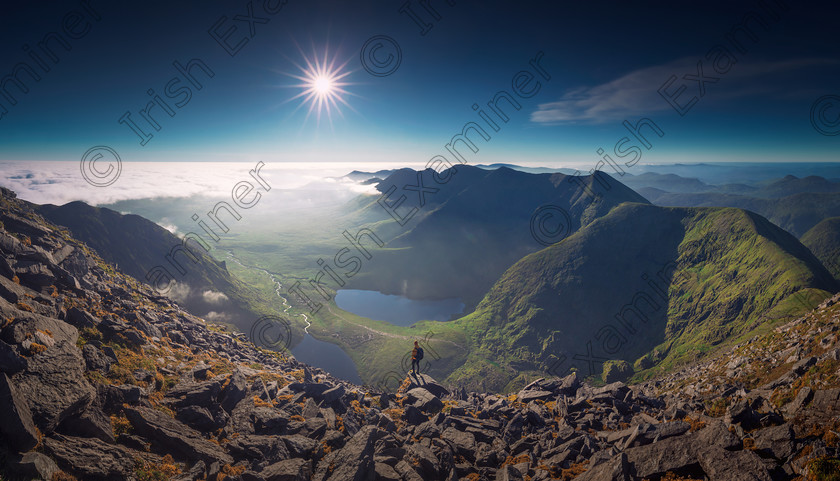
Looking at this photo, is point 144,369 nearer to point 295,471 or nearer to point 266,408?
point 266,408

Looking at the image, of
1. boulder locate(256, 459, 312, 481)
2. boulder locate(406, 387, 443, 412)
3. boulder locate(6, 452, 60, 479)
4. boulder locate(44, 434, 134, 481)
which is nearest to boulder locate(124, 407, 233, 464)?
boulder locate(44, 434, 134, 481)

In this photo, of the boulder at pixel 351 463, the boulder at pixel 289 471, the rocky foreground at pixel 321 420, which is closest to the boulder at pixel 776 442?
the rocky foreground at pixel 321 420

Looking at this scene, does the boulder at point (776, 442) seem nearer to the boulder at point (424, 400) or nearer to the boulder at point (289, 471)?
the boulder at point (424, 400)

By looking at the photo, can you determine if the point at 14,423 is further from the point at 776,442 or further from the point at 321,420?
the point at 776,442

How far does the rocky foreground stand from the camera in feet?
49.0

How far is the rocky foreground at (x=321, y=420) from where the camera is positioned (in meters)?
14.9

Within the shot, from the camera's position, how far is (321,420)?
77.7ft

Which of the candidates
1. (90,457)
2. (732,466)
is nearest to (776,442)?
(732,466)

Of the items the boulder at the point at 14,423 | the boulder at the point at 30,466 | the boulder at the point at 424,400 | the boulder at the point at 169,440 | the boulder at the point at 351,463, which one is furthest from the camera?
the boulder at the point at 424,400

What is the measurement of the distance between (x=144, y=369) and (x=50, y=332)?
635 centimetres

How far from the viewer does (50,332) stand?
20.1m

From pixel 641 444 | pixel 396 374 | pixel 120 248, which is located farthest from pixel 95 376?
pixel 120 248

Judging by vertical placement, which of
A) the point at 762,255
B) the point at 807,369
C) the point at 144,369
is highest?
the point at 762,255

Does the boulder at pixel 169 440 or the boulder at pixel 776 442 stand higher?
the boulder at pixel 776 442
